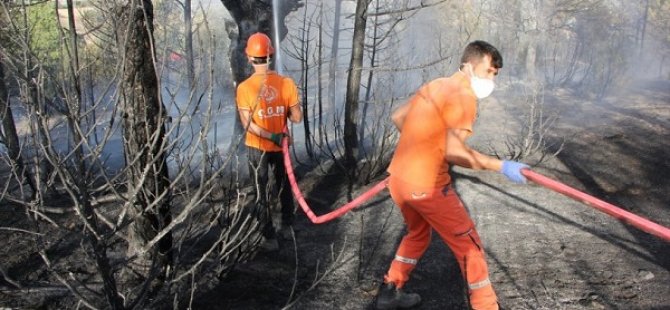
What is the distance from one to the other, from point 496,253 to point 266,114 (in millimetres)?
2343

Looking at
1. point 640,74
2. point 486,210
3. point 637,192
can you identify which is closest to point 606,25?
point 640,74

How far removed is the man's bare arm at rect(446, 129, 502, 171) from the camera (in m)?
2.79

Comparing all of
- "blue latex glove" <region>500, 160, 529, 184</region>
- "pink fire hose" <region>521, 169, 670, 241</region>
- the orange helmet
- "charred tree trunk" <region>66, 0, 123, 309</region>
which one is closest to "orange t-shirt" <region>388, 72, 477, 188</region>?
"blue latex glove" <region>500, 160, 529, 184</region>

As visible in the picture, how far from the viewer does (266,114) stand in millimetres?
4105

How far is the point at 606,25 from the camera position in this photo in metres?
27.0

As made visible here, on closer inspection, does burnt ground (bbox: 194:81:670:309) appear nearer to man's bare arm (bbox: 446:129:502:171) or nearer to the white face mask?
man's bare arm (bbox: 446:129:502:171)

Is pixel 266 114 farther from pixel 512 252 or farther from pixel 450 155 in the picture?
pixel 512 252

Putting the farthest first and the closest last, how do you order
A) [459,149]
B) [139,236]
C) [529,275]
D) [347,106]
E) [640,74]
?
[640,74]
[347,106]
[529,275]
[139,236]
[459,149]

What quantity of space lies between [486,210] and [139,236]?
3.51m

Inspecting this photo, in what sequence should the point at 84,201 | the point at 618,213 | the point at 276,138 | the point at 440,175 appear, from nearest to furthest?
the point at 84,201 < the point at 618,213 < the point at 440,175 < the point at 276,138

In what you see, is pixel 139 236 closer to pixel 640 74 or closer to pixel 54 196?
pixel 54 196

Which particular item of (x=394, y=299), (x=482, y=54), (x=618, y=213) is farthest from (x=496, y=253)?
(x=482, y=54)

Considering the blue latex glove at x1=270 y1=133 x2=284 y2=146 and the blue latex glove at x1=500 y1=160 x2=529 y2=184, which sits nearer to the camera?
the blue latex glove at x1=500 y1=160 x2=529 y2=184

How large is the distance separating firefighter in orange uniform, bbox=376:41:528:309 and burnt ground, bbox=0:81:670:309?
0.58m
